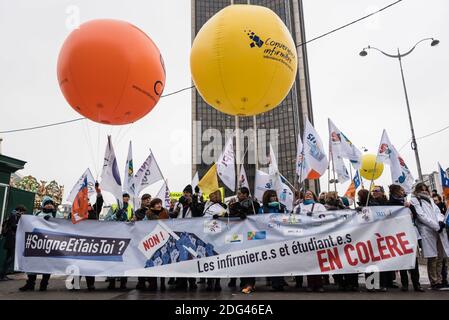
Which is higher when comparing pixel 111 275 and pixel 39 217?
pixel 39 217

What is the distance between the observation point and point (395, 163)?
832 cm

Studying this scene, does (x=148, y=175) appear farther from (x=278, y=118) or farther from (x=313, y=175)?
(x=278, y=118)

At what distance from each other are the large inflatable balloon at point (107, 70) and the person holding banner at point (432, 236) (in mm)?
5583

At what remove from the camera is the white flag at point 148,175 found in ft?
34.0

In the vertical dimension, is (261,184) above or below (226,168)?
below

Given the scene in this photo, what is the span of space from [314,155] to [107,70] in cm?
525

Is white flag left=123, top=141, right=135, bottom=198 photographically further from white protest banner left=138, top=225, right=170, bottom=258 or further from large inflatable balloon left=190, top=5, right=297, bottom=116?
large inflatable balloon left=190, top=5, right=297, bottom=116

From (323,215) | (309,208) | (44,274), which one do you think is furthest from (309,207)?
(44,274)

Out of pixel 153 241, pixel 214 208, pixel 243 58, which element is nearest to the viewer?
pixel 243 58

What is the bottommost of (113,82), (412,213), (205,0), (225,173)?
(412,213)

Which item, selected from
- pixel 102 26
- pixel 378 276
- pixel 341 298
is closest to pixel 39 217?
pixel 102 26
